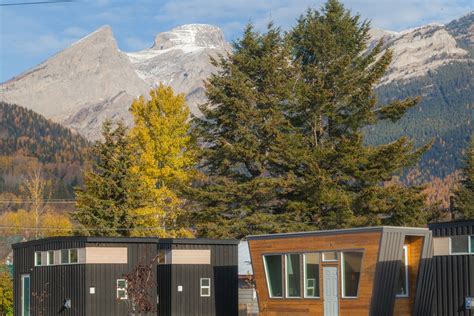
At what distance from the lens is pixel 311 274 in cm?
→ 3189

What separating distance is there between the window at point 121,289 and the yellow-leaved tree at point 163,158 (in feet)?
50.2

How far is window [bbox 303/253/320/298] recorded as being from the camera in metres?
31.7

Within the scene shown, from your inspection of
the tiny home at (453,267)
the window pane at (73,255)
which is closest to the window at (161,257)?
the window pane at (73,255)

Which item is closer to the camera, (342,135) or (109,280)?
(109,280)

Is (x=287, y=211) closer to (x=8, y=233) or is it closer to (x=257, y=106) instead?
(x=257, y=106)

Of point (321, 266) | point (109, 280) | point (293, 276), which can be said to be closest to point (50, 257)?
point (109, 280)

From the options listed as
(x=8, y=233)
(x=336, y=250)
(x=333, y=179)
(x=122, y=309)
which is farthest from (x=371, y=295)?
(x=8, y=233)

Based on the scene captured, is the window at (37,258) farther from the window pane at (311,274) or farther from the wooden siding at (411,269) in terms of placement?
the wooden siding at (411,269)

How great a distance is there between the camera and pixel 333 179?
51625mm

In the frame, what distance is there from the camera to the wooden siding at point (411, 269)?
30.6m

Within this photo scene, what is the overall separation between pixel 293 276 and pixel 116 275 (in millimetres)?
8502

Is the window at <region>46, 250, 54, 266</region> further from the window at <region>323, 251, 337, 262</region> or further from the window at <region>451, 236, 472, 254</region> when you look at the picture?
the window at <region>451, 236, 472, 254</region>

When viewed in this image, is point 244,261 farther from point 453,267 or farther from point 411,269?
point 453,267

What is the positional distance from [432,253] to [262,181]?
22.0 metres
